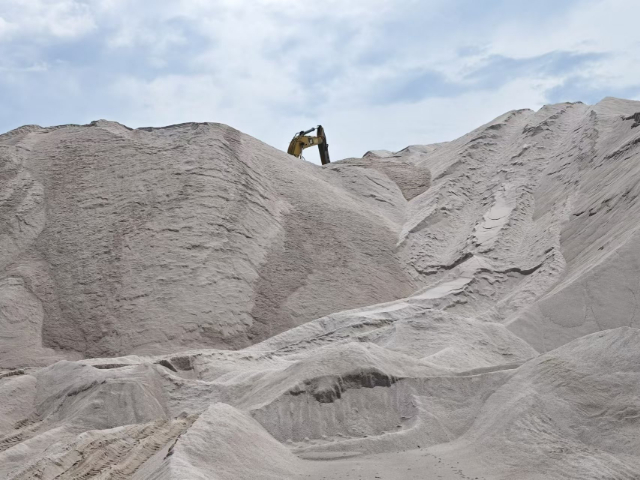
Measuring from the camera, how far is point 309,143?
19.1 metres

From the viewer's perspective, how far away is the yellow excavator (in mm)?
18812

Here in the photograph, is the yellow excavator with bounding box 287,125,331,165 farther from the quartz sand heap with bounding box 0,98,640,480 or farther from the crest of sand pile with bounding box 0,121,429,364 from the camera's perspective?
the crest of sand pile with bounding box 0,121,429,364

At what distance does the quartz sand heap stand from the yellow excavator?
1.64m

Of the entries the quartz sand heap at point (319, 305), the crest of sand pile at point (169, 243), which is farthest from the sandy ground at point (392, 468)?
the crest of sand pile at point (169, 243)

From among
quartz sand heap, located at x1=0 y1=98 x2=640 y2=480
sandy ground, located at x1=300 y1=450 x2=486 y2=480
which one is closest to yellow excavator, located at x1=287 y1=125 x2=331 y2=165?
quartz sand heap, located at x1=0 y1=98 x2=640 y2=480

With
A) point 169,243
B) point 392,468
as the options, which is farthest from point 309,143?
point 392,468

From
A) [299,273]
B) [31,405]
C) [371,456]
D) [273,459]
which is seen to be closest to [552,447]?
[371,456]

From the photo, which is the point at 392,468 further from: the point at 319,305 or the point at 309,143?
A: the point at 309,143

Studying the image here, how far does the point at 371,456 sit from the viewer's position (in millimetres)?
4852

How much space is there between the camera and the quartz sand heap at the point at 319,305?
4.85m

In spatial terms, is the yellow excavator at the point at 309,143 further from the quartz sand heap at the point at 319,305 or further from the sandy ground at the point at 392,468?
the sandy ground at the point at 392,468

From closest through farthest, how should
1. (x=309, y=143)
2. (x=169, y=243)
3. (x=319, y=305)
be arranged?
(x=319, y=305)
(x=169, y=243)
(x=309, y=143)

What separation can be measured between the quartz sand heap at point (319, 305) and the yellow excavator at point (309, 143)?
164 cm

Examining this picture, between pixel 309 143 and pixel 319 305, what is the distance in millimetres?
8852
